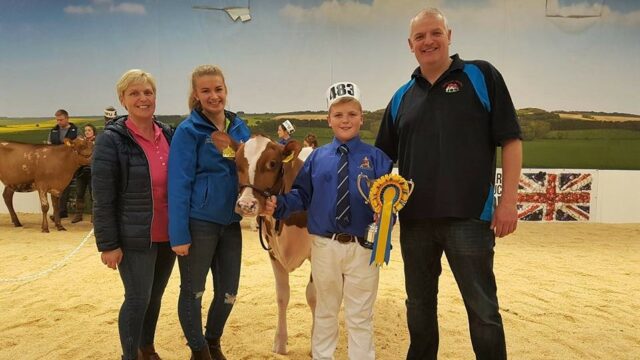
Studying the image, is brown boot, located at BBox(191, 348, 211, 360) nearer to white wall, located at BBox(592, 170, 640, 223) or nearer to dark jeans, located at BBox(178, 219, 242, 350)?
dark jeans, located at BBox(178, 219, 242, 350)

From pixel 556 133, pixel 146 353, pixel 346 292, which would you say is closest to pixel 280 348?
pixel 146 353

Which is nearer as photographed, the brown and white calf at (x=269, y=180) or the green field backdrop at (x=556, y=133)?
the brown and white calf at (x=269, y=180)

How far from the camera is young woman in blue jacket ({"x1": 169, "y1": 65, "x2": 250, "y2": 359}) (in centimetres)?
225

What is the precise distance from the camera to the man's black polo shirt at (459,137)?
6.88 feet

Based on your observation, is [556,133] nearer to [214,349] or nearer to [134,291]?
[214,349]

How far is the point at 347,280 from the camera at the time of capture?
2211mm

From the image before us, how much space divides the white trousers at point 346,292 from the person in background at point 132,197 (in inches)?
35.6

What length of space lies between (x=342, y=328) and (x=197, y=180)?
196cm

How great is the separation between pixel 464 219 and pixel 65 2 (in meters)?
11.7

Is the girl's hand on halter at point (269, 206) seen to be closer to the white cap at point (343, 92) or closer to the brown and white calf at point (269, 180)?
the brown and white calf at point (269, 180)

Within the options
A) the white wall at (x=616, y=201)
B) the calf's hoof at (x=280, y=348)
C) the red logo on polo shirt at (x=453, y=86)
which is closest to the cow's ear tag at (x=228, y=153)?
the red logo on polo shirt at (x=453, y=86)

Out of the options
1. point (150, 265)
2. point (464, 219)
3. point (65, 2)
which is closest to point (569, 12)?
point (464, 219)

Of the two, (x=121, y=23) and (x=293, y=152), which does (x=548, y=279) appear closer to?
(x=293, y=152)

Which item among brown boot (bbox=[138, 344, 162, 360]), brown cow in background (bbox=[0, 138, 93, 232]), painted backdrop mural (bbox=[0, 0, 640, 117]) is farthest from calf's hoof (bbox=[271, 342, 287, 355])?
painted backdrop mural (bbox=[0, 0, 640, 117])
